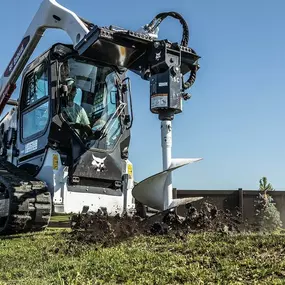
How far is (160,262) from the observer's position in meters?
3.56

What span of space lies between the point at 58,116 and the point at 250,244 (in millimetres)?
4017

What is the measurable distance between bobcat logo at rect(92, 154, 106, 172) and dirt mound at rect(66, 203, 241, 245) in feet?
5.77

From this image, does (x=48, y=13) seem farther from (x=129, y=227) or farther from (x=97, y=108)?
(x=129, y=227)

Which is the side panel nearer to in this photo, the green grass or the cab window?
the cab window

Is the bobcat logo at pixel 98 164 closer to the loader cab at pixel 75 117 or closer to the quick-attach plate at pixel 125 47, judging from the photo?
the loader cab at pixel 75 117

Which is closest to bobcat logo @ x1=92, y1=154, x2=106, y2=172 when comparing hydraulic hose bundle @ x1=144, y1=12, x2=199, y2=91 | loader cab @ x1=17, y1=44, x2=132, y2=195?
loader cab @ x1=17, y1=44, x2=132, y2=195

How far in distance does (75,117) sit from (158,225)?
2.74 meters

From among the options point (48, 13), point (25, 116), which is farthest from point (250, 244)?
point (48, 13)

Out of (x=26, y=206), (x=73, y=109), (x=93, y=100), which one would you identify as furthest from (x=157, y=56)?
(x=26, y=206)

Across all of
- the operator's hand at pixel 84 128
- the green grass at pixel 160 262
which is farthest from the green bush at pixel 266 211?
the green grass at pixel 160 262

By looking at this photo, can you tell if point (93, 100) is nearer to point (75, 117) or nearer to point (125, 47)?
point (75, 117)

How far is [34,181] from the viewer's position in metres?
6.69

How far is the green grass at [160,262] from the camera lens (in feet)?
10.1

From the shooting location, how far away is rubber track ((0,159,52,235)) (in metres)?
6.25
